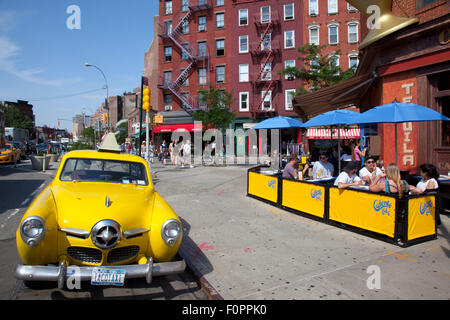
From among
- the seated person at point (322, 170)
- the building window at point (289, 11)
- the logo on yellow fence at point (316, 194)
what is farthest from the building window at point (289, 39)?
the logo on yellow fence at point (316, 194)

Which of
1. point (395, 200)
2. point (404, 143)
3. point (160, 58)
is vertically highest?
point (160, 58)

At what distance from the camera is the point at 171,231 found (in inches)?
147

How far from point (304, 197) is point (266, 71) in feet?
91.7

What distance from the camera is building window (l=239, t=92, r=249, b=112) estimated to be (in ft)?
112

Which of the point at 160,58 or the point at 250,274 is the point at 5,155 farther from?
the point at 250,274

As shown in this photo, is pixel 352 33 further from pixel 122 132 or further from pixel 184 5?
pixel 122 132

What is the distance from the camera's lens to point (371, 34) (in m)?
10.1

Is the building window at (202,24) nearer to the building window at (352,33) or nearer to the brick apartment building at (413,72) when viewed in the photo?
the building window at (352,33)

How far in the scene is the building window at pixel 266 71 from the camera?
108 ft

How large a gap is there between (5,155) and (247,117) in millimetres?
22131

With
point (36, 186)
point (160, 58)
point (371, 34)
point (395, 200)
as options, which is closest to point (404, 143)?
point (371, 34)

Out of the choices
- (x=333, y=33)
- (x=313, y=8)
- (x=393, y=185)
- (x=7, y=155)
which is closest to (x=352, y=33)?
(x=333, y=33)
